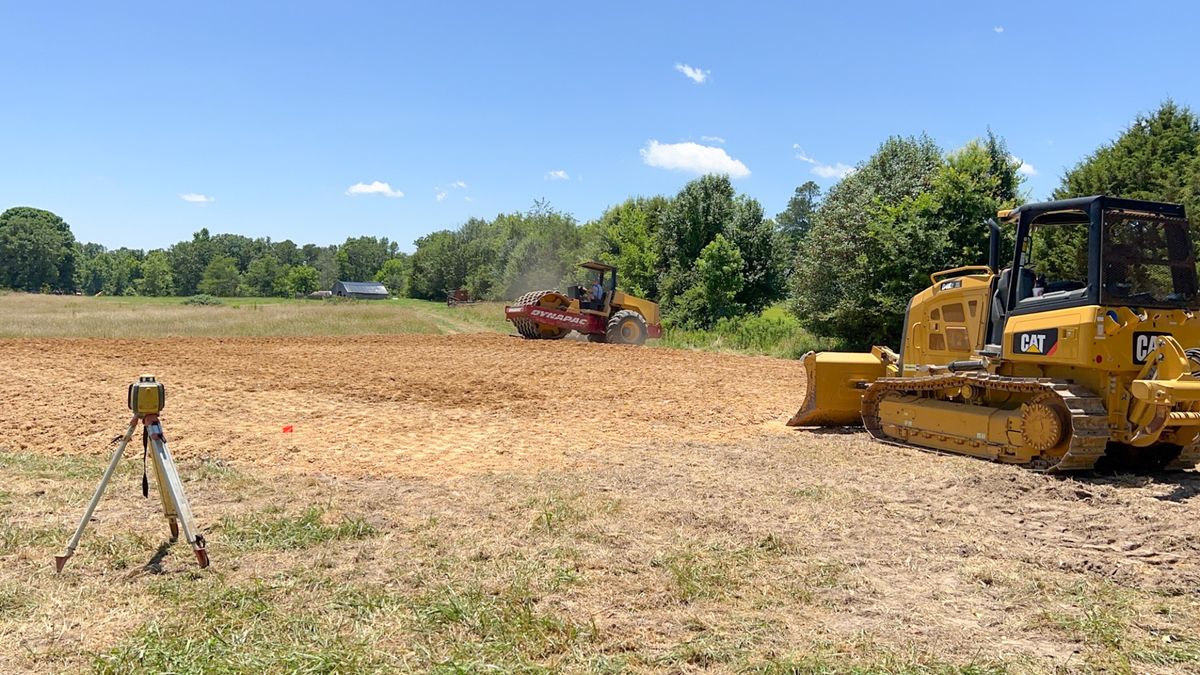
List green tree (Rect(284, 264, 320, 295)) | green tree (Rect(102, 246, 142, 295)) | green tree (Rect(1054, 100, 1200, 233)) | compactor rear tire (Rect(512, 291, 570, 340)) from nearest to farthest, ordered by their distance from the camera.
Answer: green tree (Rect(1054, 100, 1200, 233))
compactor rear tire (Rect(512, 291, 570, 340))
green tree (Rect(284, 264, 320, 295))
green tree (Rect(102, 246, 142, 295))

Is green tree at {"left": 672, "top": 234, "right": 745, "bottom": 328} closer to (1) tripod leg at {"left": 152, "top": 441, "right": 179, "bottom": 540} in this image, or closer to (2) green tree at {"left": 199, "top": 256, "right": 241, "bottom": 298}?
(1) tripod leg at {"left": 152, "top": 441, "right": 179, "bottom": 540}

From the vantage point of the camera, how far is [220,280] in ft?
383

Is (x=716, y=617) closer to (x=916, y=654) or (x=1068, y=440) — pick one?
(x=916, y=654)

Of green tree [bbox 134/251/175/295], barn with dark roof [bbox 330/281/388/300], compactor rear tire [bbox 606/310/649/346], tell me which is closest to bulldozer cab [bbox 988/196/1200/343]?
Answer: compactor rear tire [bbox 606/310/649/346]

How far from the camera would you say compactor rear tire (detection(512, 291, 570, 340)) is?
2914 centimetres

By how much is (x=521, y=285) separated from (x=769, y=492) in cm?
6296

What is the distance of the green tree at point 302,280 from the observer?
131m

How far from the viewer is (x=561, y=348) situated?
81.8 ft

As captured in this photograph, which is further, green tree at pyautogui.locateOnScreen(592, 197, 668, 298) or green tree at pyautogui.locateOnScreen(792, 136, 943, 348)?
green tree at pyautogui.locateOnScreen(592, 197, 668, 298)

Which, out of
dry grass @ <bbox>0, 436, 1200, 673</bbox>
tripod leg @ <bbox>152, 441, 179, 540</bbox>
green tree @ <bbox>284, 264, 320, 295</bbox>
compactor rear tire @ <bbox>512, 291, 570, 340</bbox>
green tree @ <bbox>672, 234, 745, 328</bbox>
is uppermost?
green tree @ <bbox>284, 264, 320, 295</bbox>

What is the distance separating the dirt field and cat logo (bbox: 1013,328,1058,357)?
4.22 feet

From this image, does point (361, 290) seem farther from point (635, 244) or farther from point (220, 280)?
point (635, 244)

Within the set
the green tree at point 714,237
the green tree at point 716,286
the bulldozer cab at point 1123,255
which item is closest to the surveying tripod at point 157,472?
the bulldozer cab at point 1123,255

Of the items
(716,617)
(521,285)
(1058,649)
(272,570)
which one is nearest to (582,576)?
(716,617)
